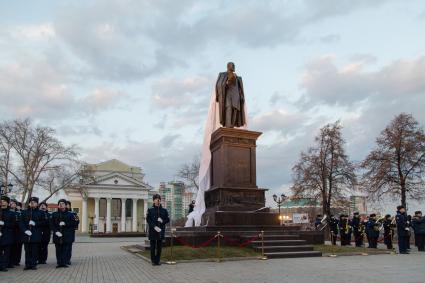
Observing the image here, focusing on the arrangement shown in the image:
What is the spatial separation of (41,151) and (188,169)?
20.3m

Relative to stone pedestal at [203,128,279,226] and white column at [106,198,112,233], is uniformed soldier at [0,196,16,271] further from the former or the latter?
white column at [106,198,112,233]

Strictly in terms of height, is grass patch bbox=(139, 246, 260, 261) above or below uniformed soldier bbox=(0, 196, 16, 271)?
below

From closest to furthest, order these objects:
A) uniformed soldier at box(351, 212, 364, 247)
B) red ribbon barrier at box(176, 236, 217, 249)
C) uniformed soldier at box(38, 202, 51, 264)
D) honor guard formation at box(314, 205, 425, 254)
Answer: uniformed soldier at box(38, 202, 51, 264)
red ribbon barrier at box(176, 236, 217, 249)
honor guard formation at box(314, 205, 425, 254)
uniformed soldier at box(351, 212, 364, 247)

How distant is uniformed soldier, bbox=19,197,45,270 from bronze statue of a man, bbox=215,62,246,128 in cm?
919

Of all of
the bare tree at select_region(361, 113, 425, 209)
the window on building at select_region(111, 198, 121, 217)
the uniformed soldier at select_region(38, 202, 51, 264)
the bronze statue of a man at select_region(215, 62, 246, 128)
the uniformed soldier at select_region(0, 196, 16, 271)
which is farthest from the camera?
the window on building at select_region(111, 198, 121, 217)

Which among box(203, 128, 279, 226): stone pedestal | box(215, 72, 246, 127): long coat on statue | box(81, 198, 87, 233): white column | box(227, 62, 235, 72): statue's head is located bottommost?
box(81, 198, 87, 233): white column

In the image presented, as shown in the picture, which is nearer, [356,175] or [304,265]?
[304,265]

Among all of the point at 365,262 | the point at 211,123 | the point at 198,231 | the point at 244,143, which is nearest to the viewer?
the point at 365,262

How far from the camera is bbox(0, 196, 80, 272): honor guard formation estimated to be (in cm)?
1210

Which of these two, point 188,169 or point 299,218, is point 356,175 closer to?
point 299,218

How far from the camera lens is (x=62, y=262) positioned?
1275 centimetres

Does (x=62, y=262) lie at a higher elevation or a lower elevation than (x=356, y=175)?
lower

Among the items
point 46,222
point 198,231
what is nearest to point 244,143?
point 198,231

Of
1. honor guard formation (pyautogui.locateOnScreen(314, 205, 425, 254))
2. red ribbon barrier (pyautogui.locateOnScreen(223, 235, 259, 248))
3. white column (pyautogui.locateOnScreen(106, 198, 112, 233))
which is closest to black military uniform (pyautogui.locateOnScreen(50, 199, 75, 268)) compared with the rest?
red ribbon barrier (pyautogui.locateOnScreen(223, 235, 259, 248))
